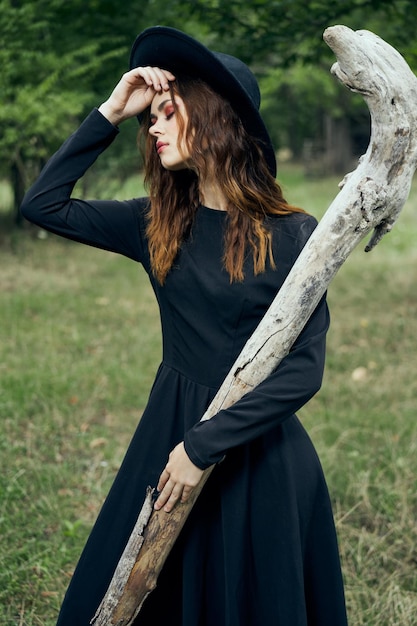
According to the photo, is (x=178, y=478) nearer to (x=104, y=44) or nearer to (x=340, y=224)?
(x=340, y=224)

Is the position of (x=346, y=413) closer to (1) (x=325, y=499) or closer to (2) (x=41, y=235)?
(1) (x=325, y=499)

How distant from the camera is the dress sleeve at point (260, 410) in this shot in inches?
76.1

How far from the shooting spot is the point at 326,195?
18.3 m

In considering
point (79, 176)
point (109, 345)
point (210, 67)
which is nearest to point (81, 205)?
point (79, 176)

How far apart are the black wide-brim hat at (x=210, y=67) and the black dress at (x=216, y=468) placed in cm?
23

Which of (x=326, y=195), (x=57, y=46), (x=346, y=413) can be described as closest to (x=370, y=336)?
(x=346, y=413)

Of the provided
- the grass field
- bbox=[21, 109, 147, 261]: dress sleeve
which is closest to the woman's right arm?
bbox=[21, 109, 147, 261]: dress sleeve

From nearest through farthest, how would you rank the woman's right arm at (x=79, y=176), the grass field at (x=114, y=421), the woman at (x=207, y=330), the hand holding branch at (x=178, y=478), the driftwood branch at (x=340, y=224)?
1. the driftwood branch at (x=340, y=224)
2. the hand holding branch at (x=178, y=478)
3. the woman at (x=207, y=330)
4. the woman's right arm at (x=79, y=176)
5. the grass field at (x=114, y=421)

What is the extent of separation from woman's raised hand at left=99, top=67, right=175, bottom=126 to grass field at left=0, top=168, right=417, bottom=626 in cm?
53

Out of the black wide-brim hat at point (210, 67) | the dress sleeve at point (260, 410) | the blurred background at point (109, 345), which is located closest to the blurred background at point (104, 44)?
the blurred background at point (109, 345)

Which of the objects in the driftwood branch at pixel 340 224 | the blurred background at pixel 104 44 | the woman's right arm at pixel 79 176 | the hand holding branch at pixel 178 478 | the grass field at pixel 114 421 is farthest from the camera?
the blurred background at pixel 104 44

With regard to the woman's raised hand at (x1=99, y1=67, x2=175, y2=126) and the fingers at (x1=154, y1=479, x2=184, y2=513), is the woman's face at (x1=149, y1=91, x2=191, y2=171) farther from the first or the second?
the fingers at (x1=154, y1=479, x2=184, y2=513)

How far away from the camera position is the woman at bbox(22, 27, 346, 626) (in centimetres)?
210

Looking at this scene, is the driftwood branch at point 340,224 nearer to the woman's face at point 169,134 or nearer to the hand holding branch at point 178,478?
the hand holding branch at point 178,478
